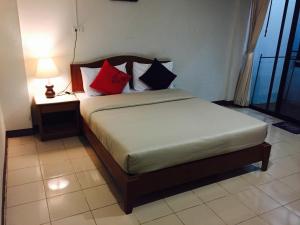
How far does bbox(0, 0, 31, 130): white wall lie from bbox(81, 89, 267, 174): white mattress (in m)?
0.88

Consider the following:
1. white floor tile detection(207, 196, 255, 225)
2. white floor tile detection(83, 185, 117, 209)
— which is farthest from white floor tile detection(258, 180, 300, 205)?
white floor tile detection(83, 185, 117, 209)

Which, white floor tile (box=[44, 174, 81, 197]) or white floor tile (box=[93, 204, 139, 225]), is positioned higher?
white floor tile (box=[44, 174, 81, 197])

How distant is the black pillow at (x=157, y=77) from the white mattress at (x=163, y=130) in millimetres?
540

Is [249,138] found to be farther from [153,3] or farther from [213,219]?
[153,3]

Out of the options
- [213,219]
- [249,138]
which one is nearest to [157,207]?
[213,219]

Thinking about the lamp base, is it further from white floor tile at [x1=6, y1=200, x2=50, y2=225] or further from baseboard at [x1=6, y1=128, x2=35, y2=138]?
white floor tile at [x1=6, y1=200, x2=50, y2=225]

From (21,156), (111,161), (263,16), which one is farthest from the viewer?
(263,16)

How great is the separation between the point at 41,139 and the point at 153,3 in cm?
255

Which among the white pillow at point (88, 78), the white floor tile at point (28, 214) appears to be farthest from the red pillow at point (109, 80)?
the white floor tile at point (28, 214)

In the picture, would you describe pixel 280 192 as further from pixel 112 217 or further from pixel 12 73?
pixel 12 73

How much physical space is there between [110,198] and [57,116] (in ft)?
5.89

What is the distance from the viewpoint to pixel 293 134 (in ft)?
12.3

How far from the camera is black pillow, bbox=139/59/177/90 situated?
3.75 meters

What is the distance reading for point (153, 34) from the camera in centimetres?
395
